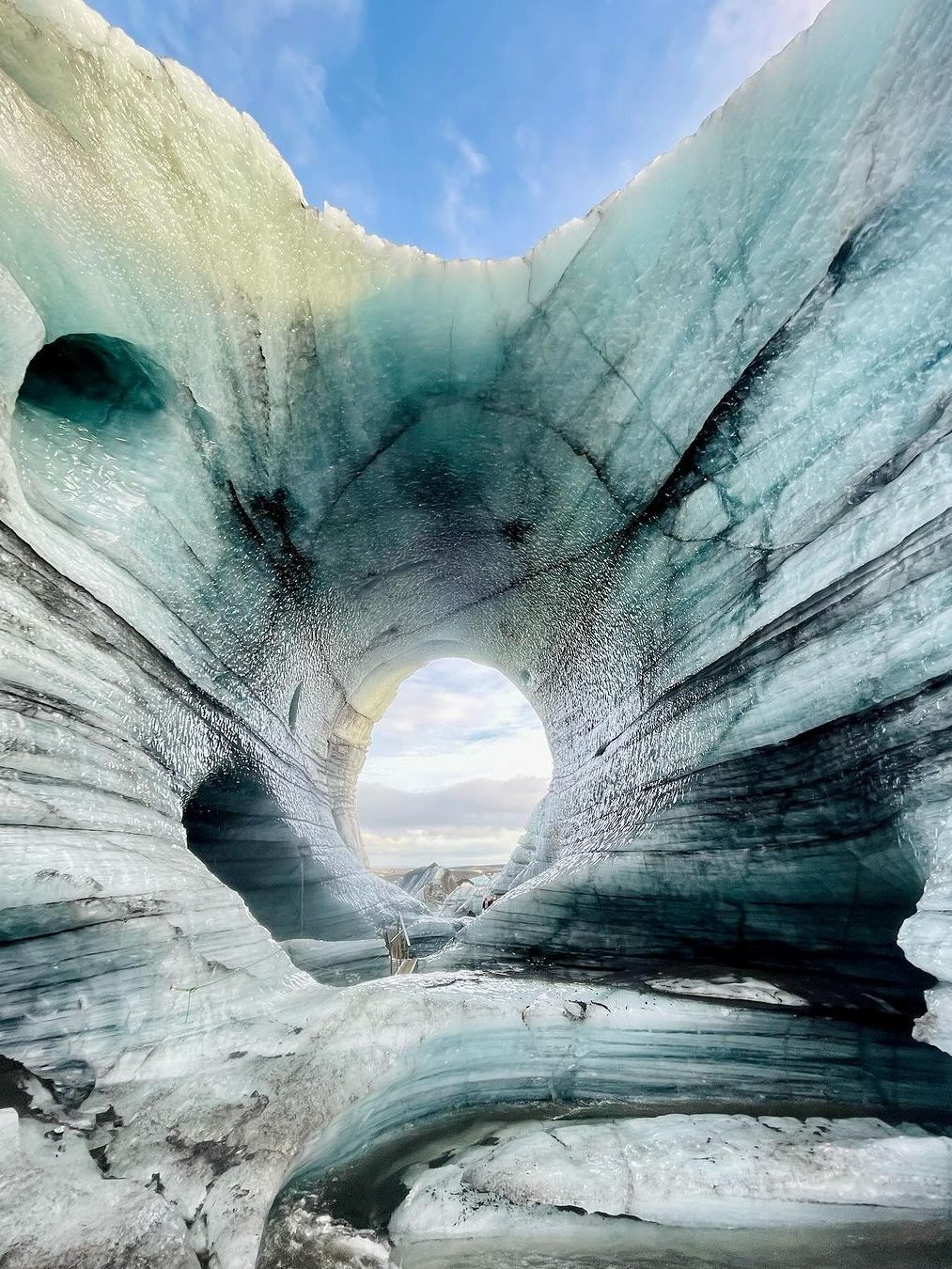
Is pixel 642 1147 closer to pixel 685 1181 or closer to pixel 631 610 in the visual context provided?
pixel 685 1181

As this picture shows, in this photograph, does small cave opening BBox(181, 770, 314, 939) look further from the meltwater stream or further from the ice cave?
the meltwater stream

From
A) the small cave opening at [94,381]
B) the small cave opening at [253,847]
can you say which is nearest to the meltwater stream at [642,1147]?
the small cave opening at [253,847]

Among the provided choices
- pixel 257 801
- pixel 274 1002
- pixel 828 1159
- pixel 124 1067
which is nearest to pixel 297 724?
pixel 257 801

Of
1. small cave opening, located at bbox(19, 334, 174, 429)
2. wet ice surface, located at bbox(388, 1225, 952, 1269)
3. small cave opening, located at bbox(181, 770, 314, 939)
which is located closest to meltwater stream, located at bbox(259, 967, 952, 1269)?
wet ice surface, located at bbox(388, 1225, 952, 1269)

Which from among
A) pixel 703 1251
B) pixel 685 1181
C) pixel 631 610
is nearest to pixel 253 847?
pixel 631 610

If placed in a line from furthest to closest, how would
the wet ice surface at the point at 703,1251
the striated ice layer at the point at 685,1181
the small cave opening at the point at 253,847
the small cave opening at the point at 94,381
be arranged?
the small cave opening at the point at 253,847 → the small cave opening at the point at 94,381 → the striated ice layer at the point at 685,1181 → the wet ice surface at the point at 703,1251

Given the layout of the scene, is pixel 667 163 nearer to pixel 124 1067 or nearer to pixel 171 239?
pixel 171 239

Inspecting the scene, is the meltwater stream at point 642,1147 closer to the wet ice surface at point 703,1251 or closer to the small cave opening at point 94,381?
the wet ice surface at point 703,1251
